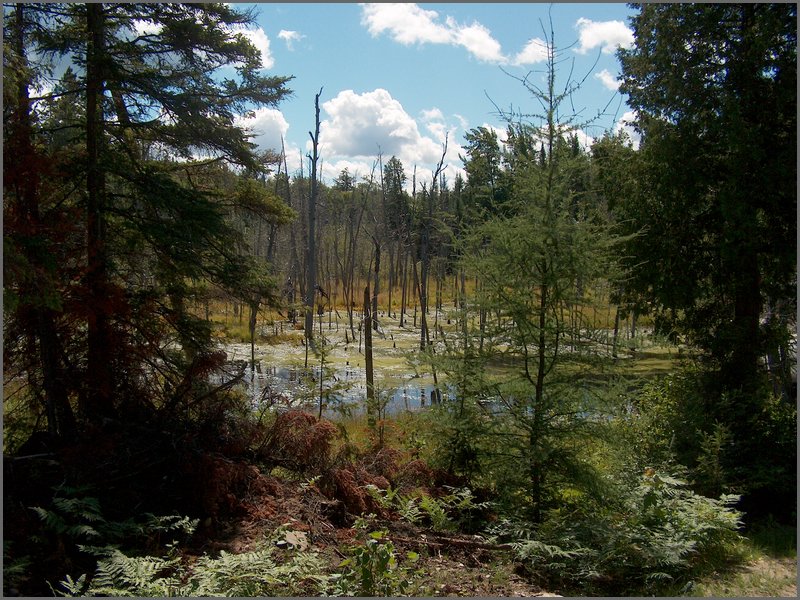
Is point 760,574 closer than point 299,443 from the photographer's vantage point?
Yes

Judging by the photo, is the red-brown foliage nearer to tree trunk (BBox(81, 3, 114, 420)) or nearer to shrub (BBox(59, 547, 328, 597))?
tree trunk (BBox(81, 3, 114, 420))

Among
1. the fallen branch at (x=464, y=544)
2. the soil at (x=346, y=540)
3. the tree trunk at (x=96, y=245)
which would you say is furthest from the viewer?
the tree trunk at (x=96, y=245)

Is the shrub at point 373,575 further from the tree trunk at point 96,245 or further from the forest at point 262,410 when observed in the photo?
the tree trunk at point 96,245

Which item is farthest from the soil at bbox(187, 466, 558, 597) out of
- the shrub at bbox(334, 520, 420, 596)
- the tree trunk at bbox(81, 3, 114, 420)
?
the tree trunk at bbox(81, 3, 114, 420)

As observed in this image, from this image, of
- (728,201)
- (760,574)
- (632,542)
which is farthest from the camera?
(728,201)

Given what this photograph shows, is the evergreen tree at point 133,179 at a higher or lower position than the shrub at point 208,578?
higher

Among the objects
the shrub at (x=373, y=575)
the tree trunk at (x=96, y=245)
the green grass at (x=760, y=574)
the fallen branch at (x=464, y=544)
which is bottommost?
the green grass at (x=760, y=574)

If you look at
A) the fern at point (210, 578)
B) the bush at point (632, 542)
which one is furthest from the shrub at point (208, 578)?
the bush at point (632, 542)

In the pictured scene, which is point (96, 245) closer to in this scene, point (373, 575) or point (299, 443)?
point (299, 443)

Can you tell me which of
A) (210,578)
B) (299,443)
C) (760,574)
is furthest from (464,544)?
(760,574)

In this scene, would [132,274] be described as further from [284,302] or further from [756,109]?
[756,109]

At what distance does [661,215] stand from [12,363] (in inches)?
409

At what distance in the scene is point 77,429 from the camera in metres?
5.89

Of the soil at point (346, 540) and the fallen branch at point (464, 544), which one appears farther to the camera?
the fallen branch at point (464, 544)
